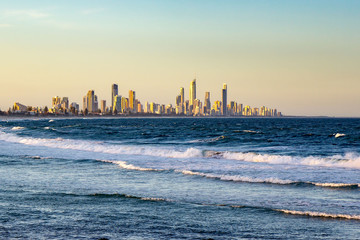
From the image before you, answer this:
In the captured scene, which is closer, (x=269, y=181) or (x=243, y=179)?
(x=269, y=181)

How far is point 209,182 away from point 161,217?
6289 mm

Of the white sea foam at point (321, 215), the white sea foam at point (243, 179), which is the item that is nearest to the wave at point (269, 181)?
the white sea foam at point (243, 179)

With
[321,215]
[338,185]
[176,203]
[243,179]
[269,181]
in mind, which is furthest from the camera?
[243,179]

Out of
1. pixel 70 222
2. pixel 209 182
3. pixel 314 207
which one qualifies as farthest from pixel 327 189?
pixel 70 222

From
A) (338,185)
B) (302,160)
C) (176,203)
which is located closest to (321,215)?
(176,203)

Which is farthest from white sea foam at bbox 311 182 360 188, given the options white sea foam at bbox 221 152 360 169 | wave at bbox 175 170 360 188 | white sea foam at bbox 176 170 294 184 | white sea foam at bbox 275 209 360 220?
white sea foam at bbox 221 152 360 169

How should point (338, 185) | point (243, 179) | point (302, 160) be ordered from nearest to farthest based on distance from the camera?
point (338, 185) < point (243, 179) < point (302, 160)

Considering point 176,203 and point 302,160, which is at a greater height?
point 176,203

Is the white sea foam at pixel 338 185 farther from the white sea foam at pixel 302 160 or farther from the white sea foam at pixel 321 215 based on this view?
the white sea foam at pixel 302 160

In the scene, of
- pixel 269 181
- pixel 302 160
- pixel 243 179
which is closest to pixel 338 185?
pixel 269 181

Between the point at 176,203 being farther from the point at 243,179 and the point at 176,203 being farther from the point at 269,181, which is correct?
the point at 269,181

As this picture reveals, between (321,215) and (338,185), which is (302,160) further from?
(321,215)

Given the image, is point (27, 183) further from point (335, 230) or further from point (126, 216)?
point (335, 230)

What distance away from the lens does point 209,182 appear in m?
17.8
